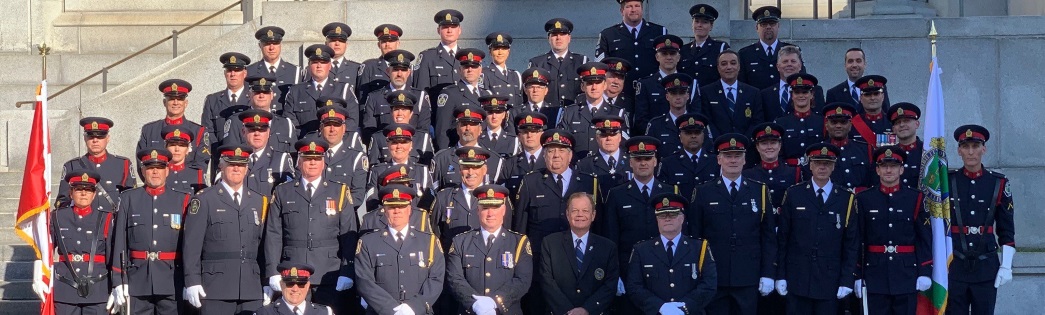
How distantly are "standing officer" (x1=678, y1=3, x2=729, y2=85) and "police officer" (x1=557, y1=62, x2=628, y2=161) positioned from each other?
151cm

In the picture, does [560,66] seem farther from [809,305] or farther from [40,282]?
[40,282]

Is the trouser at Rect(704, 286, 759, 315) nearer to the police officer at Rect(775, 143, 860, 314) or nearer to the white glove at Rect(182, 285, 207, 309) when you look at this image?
the police officer at Rect(775, 143, 860, 314)

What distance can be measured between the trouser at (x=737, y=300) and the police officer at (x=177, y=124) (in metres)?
5.24

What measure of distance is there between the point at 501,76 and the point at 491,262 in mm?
3819

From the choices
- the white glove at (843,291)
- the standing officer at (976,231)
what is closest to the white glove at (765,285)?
the white glove at (843,291)

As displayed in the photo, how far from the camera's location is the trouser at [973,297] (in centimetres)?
1706

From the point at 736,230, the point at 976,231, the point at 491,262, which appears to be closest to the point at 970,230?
the point at 976,231

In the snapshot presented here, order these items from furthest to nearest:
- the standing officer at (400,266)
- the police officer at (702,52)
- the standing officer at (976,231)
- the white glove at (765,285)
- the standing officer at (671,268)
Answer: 1. the police officer at (702,52)
2. the standing officer at (976,231)
3. the white glove at (765,285)
4. the standing officer at (400,266)
5. the standing officer at (671,268)

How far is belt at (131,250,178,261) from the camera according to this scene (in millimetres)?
16719

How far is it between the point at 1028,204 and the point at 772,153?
4889 mm

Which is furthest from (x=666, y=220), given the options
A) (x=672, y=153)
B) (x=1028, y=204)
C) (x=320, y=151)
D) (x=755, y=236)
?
(x=1028, y=204)

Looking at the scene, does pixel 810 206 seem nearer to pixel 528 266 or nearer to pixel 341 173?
pixel 528 266

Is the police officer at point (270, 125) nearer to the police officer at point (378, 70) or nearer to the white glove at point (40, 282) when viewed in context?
the police officer at point (378, 70)

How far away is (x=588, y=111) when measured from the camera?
61.0 ft
